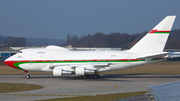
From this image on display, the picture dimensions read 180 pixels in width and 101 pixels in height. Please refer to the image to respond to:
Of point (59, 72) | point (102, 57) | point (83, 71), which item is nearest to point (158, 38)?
point (102, 57)

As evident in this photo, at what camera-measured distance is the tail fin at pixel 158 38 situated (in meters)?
30.8

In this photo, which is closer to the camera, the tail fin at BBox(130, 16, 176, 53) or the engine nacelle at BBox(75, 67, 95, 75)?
the engine nacelle at BBox(75, 67, 95, 75)

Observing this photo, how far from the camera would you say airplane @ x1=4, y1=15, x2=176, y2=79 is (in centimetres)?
3077

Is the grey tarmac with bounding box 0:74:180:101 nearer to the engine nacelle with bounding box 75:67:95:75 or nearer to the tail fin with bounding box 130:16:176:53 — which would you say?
the engine nacelle with bounding box 75:67:95:75

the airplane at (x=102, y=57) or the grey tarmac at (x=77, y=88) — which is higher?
the airplane at (x=102, y=57)

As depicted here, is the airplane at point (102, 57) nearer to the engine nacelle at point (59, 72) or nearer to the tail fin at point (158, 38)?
the tail fin at point (158, 38)

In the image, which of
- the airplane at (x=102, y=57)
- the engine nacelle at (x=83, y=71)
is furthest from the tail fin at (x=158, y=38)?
the engine nacelle at (x=83, y=71)

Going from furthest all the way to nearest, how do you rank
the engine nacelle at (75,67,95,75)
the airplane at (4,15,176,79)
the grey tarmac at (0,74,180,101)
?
1. the airplane at (4,15,176,79)
2. the engine nacelle at (75,67,95,75)
3. the grey tarmac at (0,74,180,101)

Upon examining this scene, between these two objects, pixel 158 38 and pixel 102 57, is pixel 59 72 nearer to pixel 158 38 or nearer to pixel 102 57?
pixel 102 57

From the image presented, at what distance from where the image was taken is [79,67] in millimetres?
29438

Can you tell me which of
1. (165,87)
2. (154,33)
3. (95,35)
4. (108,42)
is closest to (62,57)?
(154,33)

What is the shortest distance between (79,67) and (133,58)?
7190 millimetres

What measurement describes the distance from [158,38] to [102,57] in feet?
25.3

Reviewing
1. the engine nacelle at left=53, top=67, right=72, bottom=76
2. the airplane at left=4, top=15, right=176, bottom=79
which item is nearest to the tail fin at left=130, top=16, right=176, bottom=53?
the airplane at left=4, top=15, right=176, bottom=79
